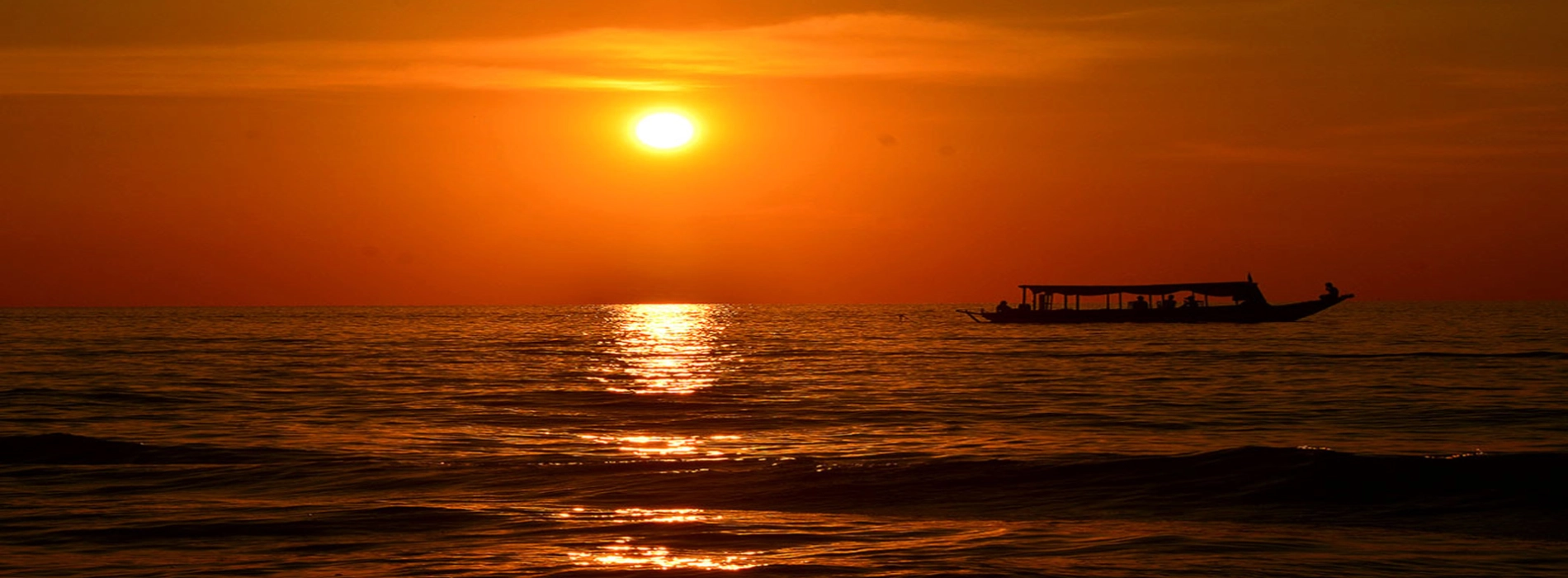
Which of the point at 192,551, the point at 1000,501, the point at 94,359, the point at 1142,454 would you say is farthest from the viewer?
the point at 94,359

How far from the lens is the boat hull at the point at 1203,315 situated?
11650 centimetres

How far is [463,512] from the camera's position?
20.0m

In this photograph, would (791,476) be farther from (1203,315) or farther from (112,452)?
(1203,315)

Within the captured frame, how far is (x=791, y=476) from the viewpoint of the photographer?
2420 centimetres

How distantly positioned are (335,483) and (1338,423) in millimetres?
23818

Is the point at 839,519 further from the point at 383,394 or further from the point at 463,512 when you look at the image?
the point at 383,394

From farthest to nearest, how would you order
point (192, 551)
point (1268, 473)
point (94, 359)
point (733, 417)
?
point (94, 359) → point (733, 417) → point (1268, 473) → point (192, 551)

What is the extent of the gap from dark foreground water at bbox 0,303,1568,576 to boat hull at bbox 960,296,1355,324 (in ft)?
199

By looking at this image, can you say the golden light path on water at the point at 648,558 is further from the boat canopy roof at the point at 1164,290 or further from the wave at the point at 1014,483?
the boat canopy roof at the point at 1164,290

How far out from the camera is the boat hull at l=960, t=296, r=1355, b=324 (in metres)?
116

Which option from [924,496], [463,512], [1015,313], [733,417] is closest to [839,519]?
[924,496]

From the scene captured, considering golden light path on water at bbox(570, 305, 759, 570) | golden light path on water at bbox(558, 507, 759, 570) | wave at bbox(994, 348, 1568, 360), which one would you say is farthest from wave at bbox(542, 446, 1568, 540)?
wave at bbox(994, 348, 1568, 360)

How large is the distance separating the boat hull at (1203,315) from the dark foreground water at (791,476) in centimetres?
6079

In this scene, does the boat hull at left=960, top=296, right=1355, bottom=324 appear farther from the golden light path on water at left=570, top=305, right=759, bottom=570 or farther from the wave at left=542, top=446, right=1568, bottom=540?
the wave at left=542, top=446, right=1568, bottom=540
